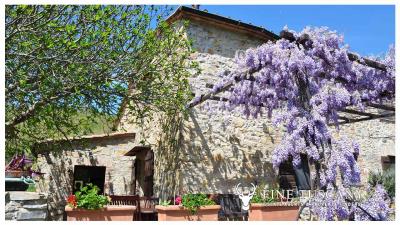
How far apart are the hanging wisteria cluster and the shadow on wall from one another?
210 centimetres

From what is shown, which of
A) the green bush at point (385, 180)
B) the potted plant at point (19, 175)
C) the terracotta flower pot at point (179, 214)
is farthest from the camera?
the green bush at point (385, 180)

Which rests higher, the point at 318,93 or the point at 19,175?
the point at 318,93

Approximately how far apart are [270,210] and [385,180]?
4.95m

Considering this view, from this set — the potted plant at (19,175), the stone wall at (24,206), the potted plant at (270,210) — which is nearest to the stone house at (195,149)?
the potted plant at (19,175)

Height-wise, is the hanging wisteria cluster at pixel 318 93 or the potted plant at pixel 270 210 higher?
the hanging wisteria cluster at pixel 318 93

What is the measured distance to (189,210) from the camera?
5.69m

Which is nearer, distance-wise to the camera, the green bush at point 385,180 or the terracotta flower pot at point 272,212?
the terracotta flower pot at point 272,212

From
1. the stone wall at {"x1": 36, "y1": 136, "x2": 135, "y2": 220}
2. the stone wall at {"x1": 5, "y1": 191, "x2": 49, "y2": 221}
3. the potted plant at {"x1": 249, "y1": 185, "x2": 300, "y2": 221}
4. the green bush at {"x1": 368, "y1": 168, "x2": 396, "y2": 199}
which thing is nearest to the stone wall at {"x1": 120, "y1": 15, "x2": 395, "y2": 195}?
the stone wall at {"x1": 36, "y1": 136, "x2": 135, "y2": 220}

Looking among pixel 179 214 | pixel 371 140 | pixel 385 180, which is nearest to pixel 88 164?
pixel 179 214

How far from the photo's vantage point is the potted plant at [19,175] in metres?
7.19

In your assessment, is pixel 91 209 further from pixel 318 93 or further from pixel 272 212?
pixel 318 93

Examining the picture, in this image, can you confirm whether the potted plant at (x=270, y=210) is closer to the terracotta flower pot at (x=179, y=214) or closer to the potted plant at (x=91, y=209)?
the terracotta flower pot at (x=179, y=214)

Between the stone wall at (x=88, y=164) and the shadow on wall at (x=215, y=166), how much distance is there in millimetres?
1944

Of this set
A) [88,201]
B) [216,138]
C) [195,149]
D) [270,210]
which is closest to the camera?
[88,201]
